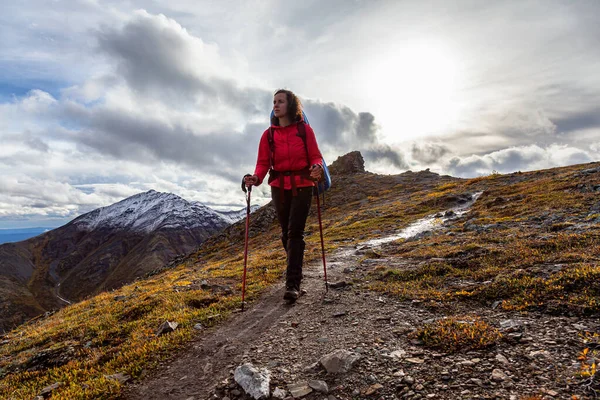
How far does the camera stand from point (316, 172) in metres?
7.66

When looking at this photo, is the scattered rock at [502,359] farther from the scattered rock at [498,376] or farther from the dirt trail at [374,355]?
the scattered rock at [498,376]

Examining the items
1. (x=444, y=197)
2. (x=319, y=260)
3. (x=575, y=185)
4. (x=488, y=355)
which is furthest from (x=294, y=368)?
(x=444, y=197)

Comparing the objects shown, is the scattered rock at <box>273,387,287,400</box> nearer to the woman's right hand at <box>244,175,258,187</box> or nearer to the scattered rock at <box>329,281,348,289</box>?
the scattered rock at <box>329,281,348,289</box>

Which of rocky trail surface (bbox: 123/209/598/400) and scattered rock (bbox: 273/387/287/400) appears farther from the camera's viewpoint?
scattered rock (bbox: 273/387/287/400)

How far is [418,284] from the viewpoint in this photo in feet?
27.0

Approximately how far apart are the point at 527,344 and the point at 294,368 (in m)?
3.36

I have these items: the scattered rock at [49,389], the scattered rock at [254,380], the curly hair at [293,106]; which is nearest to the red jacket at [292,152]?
the curly hair at [293,106]

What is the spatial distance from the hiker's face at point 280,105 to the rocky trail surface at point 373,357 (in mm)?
5027

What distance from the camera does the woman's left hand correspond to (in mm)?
7652

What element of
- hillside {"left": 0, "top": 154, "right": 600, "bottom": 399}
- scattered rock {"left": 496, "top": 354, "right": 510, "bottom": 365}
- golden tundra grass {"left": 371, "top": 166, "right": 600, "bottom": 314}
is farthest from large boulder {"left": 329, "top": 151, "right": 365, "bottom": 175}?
scattered rock {"left": 496, "top": 354, "right": 510, "bottom": 365}

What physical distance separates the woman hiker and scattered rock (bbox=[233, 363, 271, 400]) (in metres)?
3.36

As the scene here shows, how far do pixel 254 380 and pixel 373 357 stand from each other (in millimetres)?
1800

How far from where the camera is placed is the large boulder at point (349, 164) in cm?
7900

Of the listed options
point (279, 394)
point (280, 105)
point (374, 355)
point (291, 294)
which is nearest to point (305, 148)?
point (280, 105)
